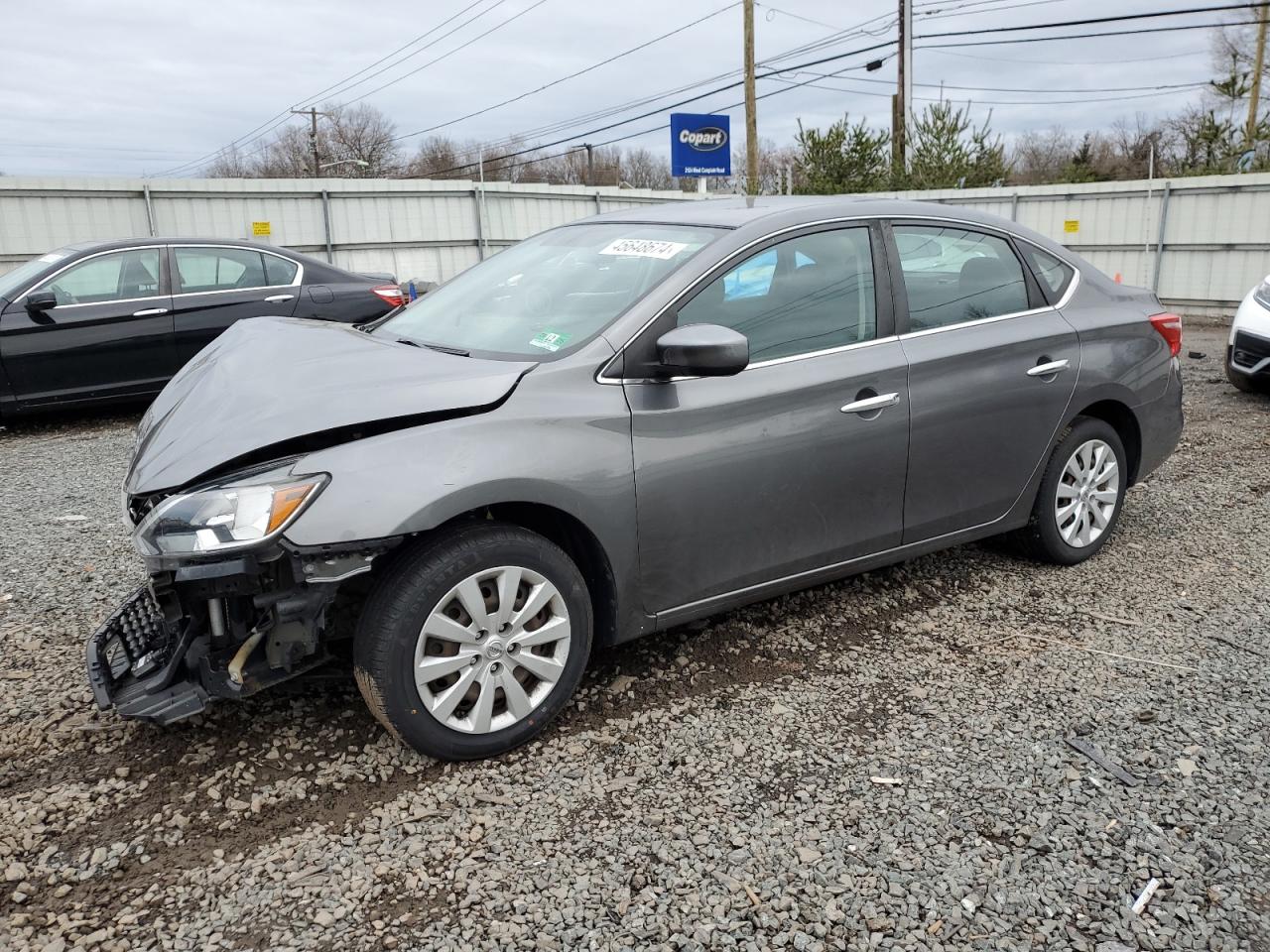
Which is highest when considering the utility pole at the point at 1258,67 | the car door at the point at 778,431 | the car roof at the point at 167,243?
the utility pole at the point at 1258,67

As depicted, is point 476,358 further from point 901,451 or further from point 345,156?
point 345,156

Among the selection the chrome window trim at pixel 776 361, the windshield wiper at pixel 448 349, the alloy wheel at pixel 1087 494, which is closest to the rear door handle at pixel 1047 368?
the alloy wheel at pixel 1087 494

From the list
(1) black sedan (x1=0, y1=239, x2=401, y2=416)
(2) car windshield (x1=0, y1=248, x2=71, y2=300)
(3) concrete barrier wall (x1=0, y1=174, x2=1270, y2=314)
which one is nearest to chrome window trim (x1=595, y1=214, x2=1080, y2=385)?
(1) black sedan (x1=0, y1=239, x2=401, y2=416)

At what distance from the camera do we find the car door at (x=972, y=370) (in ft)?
12.1

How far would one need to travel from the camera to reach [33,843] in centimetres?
250

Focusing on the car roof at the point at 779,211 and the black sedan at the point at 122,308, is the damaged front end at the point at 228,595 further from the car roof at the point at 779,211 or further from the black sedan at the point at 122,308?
the black sedan at the point at 122,308

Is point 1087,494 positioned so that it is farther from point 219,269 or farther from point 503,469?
point 219,269

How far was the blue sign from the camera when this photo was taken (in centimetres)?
1858

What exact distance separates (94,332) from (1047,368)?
710 centimetres

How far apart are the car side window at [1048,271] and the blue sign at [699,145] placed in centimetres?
1504

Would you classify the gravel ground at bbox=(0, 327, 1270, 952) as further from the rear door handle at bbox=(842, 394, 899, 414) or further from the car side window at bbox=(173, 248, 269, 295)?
the car side window at bbox=(173, 248, 269, 295)

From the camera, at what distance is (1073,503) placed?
14.3 feet

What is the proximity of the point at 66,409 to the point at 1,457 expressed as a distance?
795 millimetres

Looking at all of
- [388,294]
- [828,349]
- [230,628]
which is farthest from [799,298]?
[388,294]
